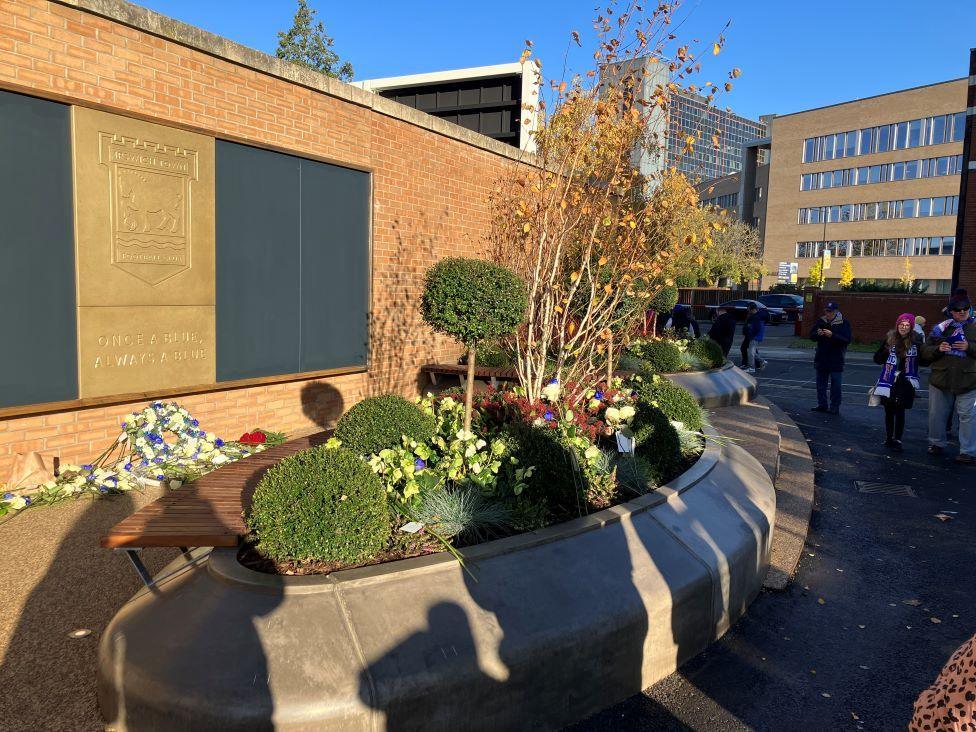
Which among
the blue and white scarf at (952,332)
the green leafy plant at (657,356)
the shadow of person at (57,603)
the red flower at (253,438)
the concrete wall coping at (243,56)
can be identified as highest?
the concrete wall coping at (243,56)

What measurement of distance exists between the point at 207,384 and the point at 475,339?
3.13 m

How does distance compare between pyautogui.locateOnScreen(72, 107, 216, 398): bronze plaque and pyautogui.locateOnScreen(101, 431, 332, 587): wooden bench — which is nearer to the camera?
pyautogui.locateOnScreen(101, 431, 332, 587): wooden bench

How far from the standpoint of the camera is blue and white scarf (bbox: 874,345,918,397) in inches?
362

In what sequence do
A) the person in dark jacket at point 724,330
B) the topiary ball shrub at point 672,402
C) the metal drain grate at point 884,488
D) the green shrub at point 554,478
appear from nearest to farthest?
the green shrub at point 554,478 → the topiary ball shrub at point 672,402 → the metal drain grate at point 884,488 → the person in dark jacket at point 724,330

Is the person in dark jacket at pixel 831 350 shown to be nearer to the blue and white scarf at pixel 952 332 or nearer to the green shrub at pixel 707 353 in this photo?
the green shrub at pixel 707 353

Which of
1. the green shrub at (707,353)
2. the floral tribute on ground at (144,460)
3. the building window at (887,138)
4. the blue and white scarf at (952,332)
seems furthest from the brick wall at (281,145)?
the building window at (887,138)

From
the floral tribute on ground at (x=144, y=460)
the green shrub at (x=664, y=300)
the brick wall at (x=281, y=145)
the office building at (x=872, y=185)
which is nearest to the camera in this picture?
the floral tribute on ground at (x=144, y=460)

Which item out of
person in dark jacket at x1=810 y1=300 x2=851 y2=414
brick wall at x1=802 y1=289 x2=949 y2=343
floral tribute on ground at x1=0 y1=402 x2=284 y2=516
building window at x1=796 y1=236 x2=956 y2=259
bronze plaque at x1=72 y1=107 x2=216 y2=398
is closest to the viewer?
floral tribute on ground at x1=0 y1=402 x2=284 y2=516

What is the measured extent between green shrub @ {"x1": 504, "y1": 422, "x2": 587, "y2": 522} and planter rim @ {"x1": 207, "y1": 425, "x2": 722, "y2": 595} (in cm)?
23

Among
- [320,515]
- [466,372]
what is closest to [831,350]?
[466,372]

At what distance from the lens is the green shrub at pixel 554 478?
14.3 feet

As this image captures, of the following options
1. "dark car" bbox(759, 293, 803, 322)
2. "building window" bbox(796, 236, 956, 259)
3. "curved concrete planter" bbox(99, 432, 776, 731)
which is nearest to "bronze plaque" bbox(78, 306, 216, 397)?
"curved concrete planter" bbox(99, 432, 776, 731)

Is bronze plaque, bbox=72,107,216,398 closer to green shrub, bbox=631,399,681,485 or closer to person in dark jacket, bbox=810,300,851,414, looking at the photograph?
green shrub, bbox=631,399,681,485

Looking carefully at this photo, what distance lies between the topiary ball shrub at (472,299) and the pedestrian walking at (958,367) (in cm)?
591
